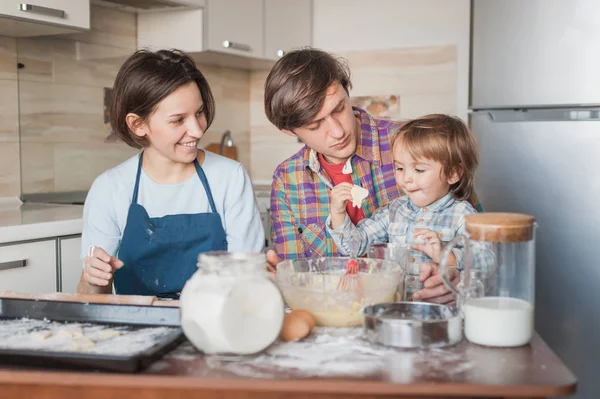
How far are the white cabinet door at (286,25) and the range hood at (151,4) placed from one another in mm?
595

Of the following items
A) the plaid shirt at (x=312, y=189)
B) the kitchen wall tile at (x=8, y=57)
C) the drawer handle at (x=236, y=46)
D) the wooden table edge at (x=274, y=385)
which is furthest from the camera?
the drawer handle at (x=236, y=46)

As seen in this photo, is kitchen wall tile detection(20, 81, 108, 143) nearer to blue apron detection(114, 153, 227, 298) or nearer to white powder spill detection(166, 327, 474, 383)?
blue apron detection(114, 153, 227, 298)

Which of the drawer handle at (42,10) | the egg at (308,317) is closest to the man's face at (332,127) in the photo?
the egg at (308,317)

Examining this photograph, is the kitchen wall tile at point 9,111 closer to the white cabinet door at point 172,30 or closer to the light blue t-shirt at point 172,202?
the white cabinet door at point 172,30

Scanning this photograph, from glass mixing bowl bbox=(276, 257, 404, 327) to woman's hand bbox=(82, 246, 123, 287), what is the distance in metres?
0.37

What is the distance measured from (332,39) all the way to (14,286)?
2.43 metres

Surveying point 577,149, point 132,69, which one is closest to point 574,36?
point 577,149

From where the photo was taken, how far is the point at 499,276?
1116 millimetres

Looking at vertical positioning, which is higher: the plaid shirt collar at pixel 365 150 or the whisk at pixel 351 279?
the plaid shirt collar at pixel 365 150

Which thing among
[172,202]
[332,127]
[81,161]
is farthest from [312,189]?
[81,161]

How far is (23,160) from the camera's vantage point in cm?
294

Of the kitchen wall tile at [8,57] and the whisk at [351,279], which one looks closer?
the whisk at [351,279]

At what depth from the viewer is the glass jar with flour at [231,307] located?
0.98m

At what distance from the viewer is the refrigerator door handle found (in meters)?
2.23
